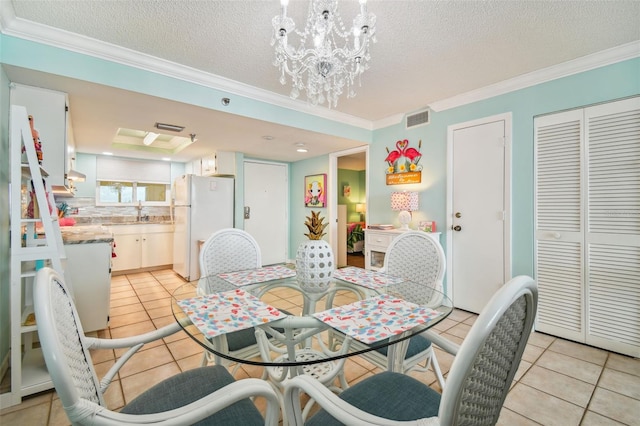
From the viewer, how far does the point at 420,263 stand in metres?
1.89

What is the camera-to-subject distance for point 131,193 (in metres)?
5.41

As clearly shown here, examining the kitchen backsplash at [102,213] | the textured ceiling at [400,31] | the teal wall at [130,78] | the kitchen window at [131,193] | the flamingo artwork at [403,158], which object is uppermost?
the textured ceiling at [400,31]

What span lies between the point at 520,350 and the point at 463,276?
251 cm

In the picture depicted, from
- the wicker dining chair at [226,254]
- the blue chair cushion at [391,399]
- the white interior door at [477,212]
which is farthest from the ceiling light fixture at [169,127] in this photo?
the blue chair cushion at [391,399]

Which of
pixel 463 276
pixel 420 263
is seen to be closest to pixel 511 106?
pixel 463 276

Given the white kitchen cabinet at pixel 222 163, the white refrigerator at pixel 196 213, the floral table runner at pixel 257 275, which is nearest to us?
the floral table runner at pixel 257 275

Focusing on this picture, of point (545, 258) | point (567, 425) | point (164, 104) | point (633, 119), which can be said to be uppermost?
point (164, 104)

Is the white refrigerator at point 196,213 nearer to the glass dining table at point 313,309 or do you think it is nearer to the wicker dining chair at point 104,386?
the glass dining table at point 313,309

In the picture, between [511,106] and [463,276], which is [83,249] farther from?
[511,106]

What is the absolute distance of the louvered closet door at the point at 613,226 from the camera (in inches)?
84.2

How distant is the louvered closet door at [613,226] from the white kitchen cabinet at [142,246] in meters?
5.76

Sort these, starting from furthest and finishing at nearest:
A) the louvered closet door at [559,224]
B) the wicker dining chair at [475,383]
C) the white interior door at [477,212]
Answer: the white interior door at [477,212], the louvered closet door at [559,224], the wicker dining chair at [475,383]

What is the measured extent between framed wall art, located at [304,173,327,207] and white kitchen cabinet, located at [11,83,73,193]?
3325mm

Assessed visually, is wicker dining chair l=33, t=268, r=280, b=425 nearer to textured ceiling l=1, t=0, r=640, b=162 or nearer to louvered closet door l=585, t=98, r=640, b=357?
textured ceiling l=1, t=0, r=640, b=162
